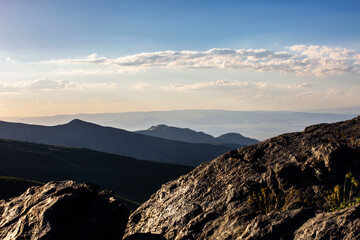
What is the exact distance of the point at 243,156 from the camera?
11648mm

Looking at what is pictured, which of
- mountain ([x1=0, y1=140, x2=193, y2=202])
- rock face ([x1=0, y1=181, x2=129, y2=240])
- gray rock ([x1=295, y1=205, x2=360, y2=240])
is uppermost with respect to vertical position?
gray rock ([x1=295, y1=205, x2=360, y2=240])

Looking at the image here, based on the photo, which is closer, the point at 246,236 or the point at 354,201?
the point at 246,236

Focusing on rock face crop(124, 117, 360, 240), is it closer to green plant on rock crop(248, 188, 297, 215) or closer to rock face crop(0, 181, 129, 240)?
green plant on rock crop(248, 188, 297, 215)

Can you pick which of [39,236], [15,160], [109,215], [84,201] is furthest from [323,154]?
[15,160]

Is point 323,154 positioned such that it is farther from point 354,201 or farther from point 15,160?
point 15,160

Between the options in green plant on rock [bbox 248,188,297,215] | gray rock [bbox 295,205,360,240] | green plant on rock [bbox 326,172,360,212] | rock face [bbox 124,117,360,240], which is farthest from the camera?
green plant on rock [bbox 248,188,297,215]

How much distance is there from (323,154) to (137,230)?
244 inches

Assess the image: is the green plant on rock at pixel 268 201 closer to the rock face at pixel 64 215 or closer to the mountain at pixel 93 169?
the rock face at pixel 64 215

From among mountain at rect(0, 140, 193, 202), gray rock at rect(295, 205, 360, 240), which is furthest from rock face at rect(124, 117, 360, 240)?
mountain at rect(0, 140, 193, 202)

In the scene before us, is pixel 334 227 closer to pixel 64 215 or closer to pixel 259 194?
pixel 259 194

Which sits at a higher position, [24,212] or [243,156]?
[243,156]

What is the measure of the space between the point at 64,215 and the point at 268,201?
6004 mm

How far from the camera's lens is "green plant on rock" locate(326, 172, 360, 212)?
8016 mm

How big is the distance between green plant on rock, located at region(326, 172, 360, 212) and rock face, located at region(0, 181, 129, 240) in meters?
6.30
